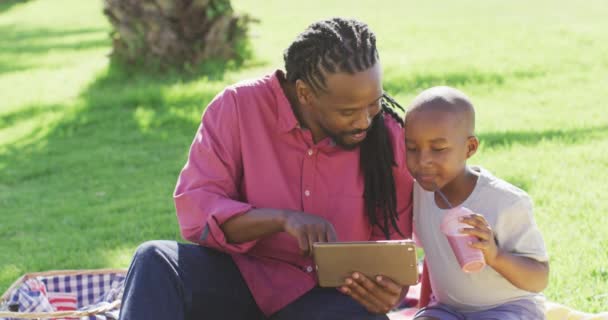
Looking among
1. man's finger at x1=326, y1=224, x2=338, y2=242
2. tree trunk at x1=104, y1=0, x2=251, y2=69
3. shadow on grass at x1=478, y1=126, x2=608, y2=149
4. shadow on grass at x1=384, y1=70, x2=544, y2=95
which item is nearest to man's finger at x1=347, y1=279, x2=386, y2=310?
man's finger at x1=326, y1=224, x2=338, y2=242

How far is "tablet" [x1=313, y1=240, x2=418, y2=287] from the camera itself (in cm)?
273

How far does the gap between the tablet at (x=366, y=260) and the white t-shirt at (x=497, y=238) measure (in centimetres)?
41

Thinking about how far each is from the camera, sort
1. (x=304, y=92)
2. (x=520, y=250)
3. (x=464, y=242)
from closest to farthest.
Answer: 1. (x=464, y=242)
2. (x=520, y=250)
3. (x=304, y=92)

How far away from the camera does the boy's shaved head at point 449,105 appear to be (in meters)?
3.07

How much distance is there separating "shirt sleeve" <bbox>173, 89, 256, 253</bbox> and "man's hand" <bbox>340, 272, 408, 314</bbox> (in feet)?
1.40

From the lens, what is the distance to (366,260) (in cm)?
279

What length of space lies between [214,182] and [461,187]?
2.78 feet

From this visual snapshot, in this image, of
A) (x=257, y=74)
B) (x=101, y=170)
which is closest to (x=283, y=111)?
(x=101, y=170)

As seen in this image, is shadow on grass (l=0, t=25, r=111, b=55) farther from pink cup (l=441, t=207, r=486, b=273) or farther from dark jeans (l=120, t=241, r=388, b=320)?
pink cup (l=441, t=207, r=486, b=273)

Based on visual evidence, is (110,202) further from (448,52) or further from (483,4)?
(483,4)

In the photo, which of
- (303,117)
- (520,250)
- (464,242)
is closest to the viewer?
(464,242)

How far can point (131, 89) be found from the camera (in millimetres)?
8539

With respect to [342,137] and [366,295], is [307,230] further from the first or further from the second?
[342,137]

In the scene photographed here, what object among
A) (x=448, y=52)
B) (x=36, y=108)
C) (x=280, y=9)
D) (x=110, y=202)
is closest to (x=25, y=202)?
(x=110, y=202)
